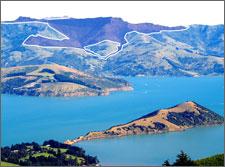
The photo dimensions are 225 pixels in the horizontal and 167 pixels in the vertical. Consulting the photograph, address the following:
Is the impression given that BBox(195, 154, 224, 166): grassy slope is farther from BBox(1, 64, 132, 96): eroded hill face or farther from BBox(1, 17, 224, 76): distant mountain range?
BBox(1, 17, 224, 76): distant mountain range

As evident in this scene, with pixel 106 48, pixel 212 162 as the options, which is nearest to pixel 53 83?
pixel 106 48

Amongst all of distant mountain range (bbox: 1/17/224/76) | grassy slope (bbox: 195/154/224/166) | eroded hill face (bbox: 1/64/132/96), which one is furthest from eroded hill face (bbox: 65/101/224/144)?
distant mountain range (bbox: 1/17/224/76)

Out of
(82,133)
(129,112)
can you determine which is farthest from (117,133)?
(129,112)

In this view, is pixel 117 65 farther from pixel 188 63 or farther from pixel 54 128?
pixel 54 128

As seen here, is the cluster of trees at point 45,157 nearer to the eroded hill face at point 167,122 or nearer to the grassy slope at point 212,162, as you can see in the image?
the eroded hill face at point 167,122

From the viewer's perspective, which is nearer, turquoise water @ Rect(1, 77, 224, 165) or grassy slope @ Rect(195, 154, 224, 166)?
grassy slope @ Rect(195, 154, 224, 166)

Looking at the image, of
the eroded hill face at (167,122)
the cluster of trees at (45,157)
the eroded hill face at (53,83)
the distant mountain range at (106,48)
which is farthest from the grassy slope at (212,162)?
the distant mountain range at (106,48)
